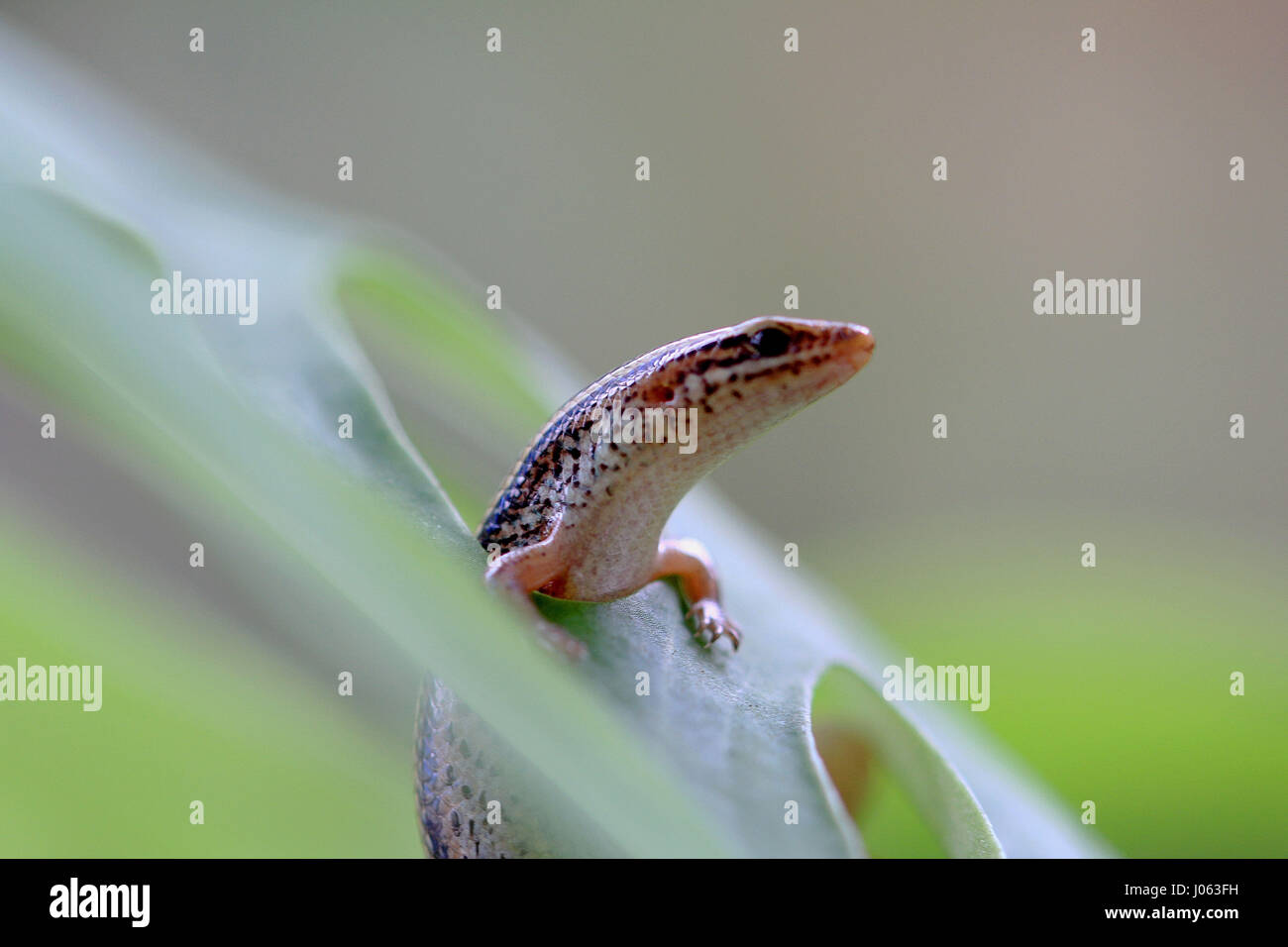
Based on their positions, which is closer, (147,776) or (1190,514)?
(147,776)

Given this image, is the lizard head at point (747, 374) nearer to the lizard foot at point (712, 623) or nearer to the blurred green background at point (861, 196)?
the lizard foot at point (712, 623)

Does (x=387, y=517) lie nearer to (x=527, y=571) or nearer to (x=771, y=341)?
(x=527, y=571)

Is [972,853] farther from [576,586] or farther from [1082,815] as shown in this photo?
[1082,815]

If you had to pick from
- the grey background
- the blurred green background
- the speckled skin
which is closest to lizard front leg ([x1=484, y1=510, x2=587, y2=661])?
the speckled skin

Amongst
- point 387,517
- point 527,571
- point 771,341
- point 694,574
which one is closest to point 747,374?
point 771,341

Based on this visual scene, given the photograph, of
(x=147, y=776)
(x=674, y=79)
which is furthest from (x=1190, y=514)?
(x=147, y=776)

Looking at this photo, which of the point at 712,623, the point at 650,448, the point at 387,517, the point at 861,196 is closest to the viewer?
the point at 387,517
